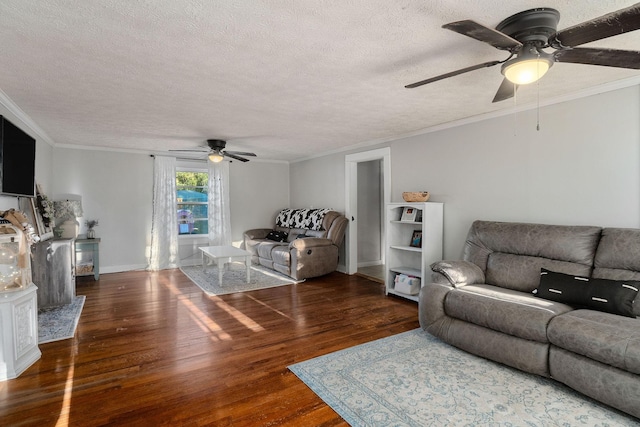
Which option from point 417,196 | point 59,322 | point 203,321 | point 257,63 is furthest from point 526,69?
point 59,322

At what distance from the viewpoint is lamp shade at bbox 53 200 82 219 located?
16.4 ft

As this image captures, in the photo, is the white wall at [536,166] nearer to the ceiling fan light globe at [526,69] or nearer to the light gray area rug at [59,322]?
the ceiling fan light globe at [526,69]

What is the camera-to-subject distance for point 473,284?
3.14 m

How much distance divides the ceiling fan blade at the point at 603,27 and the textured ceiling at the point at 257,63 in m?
0.20

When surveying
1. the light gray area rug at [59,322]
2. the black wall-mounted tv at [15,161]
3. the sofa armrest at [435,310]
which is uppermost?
the black wall-mounted tv at [15,161]

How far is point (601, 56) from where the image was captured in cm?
173

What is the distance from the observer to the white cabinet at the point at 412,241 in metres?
4.09

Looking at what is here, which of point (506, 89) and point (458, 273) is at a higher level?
point (506, 89)

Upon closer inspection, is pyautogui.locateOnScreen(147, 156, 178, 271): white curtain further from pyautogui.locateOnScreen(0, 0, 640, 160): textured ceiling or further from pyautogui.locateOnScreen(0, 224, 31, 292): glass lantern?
pyautogui.locateOnScreen(0, 224, 31, 292): glass lantern

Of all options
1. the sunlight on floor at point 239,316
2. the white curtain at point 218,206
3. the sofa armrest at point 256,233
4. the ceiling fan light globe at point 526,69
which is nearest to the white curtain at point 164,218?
the white curtain at point 218,206

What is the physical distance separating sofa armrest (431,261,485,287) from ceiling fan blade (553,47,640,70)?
1.87 m

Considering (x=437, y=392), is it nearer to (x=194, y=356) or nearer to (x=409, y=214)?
(x=194, y=356)

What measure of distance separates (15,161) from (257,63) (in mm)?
2573

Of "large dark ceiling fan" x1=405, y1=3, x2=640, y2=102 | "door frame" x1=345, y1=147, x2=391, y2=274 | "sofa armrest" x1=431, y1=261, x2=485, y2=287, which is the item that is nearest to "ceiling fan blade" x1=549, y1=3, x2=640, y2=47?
"large dark ceiling fan" x1=405, y1=3, x2=640, y2=102
